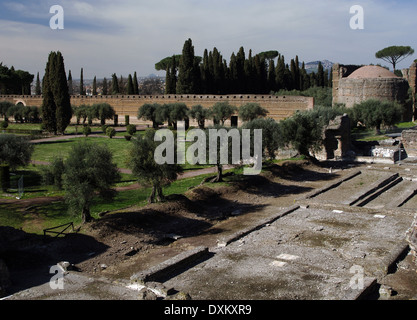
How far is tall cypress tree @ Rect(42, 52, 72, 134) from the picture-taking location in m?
33.1

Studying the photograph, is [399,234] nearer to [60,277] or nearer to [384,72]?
[60,277]

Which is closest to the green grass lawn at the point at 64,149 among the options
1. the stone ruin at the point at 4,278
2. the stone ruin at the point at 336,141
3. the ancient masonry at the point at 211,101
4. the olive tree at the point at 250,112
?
the stone ruin at the point at 336,141

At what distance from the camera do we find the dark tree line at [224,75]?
41562 mm

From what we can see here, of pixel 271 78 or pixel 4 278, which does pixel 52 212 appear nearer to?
pixel 4 278

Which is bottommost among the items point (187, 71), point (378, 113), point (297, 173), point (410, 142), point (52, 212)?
point (52, 212)

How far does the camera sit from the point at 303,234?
12.0m

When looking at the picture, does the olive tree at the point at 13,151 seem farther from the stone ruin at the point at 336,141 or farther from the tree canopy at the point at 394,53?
the tree canopy at the point at 394,53

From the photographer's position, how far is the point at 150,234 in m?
12.3

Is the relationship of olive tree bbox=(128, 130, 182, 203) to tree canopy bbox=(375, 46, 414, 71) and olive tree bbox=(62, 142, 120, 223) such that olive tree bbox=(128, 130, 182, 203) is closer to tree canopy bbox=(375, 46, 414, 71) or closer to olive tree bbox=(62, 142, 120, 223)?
olive tree bbox=(62, 142, 120, 223)

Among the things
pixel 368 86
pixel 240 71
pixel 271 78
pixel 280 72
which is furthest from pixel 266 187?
pixel 280 72

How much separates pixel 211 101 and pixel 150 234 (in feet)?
93.2

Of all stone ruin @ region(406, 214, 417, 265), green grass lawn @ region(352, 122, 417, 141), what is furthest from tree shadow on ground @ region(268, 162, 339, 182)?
stone ruin @ region(406, 214, 417, 265)

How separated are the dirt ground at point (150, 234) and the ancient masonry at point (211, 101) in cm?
1886

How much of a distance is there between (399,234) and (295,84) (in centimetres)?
3862
